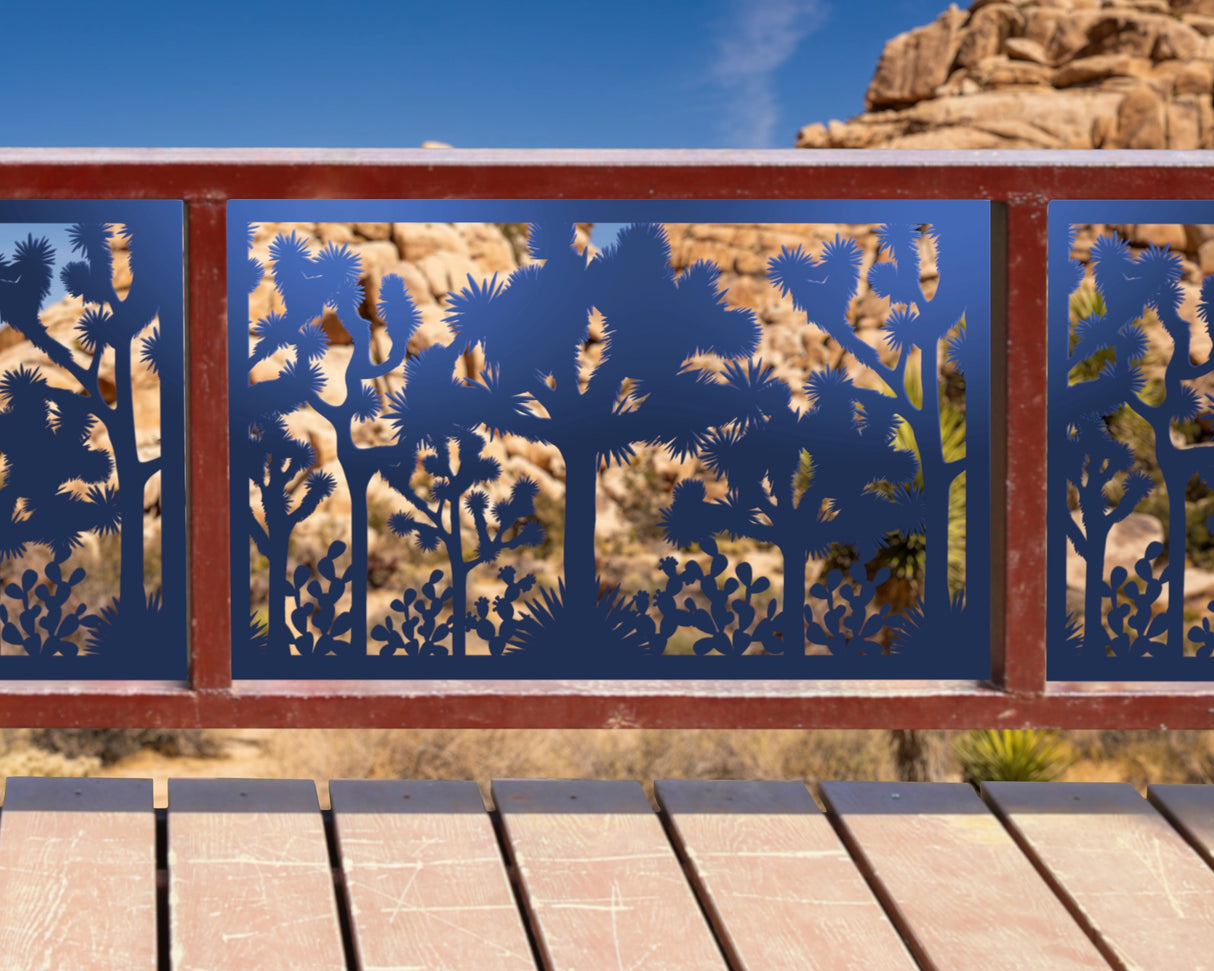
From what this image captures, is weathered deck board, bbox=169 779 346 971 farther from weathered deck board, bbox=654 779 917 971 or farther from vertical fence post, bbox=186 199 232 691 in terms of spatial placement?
weathered deck board, bbox=654 779 917 971

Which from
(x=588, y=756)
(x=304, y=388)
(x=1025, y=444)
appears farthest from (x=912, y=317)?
(x=588, y=756)

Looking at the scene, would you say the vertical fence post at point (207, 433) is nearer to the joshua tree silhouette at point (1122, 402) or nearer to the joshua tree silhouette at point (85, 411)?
the joshua tree silhouette at point (85, 411)

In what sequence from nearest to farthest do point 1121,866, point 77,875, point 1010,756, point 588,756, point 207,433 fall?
point 77,875
point 1121,866
point 207,433
point 1010,756
point 588,756

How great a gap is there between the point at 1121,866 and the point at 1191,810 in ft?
1.06

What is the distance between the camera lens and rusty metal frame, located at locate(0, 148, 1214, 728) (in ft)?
8.40

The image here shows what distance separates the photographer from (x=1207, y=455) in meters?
2.76

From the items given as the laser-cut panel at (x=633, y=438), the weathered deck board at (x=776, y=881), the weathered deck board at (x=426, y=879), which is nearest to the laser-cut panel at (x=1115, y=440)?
the laser-cut panel at (x=633, y=438)

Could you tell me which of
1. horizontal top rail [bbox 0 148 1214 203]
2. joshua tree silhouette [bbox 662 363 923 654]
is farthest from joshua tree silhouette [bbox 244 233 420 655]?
joshua tree silhouette [bbox 662 363 923 654]

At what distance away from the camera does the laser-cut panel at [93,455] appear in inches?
103

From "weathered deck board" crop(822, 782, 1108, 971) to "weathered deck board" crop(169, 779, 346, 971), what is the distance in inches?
40.3

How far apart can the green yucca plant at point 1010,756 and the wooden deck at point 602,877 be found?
6133 mm

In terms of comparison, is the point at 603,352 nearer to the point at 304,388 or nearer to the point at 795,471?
A: the point at 795,471

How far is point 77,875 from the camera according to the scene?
228 centimetres

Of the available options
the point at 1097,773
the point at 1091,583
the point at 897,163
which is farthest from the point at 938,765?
the point at 897,163
